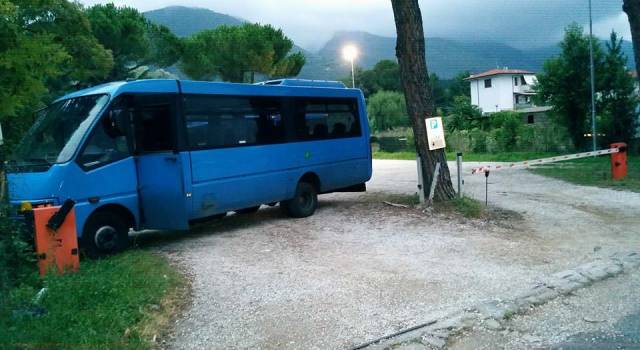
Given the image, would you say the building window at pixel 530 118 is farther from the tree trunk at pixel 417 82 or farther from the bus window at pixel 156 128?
the bus window at pixel 156 128

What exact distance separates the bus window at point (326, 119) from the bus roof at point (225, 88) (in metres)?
0.20

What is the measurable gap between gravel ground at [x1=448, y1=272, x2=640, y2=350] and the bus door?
5.40m

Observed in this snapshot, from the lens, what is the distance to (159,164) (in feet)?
29.5

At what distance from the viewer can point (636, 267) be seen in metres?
7.25

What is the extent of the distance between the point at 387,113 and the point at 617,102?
34.2 meters

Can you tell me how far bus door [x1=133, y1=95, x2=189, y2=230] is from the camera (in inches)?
355

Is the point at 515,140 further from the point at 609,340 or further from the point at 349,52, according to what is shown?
the point at 609,340

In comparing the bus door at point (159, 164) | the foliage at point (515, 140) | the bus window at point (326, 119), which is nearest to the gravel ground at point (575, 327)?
the bus door at point (159, 164)

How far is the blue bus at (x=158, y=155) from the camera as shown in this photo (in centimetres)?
809

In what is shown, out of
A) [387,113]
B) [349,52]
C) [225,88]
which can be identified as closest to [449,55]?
[387,113]

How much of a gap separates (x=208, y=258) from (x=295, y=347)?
373cm

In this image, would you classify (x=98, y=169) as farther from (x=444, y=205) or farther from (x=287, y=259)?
(x=444, y=205)

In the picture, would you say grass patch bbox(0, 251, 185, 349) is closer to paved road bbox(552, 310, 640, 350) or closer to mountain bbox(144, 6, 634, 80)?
paved road bbox(552, 310, 640, 350)

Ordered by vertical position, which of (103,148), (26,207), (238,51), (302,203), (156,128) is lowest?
(302,203)
